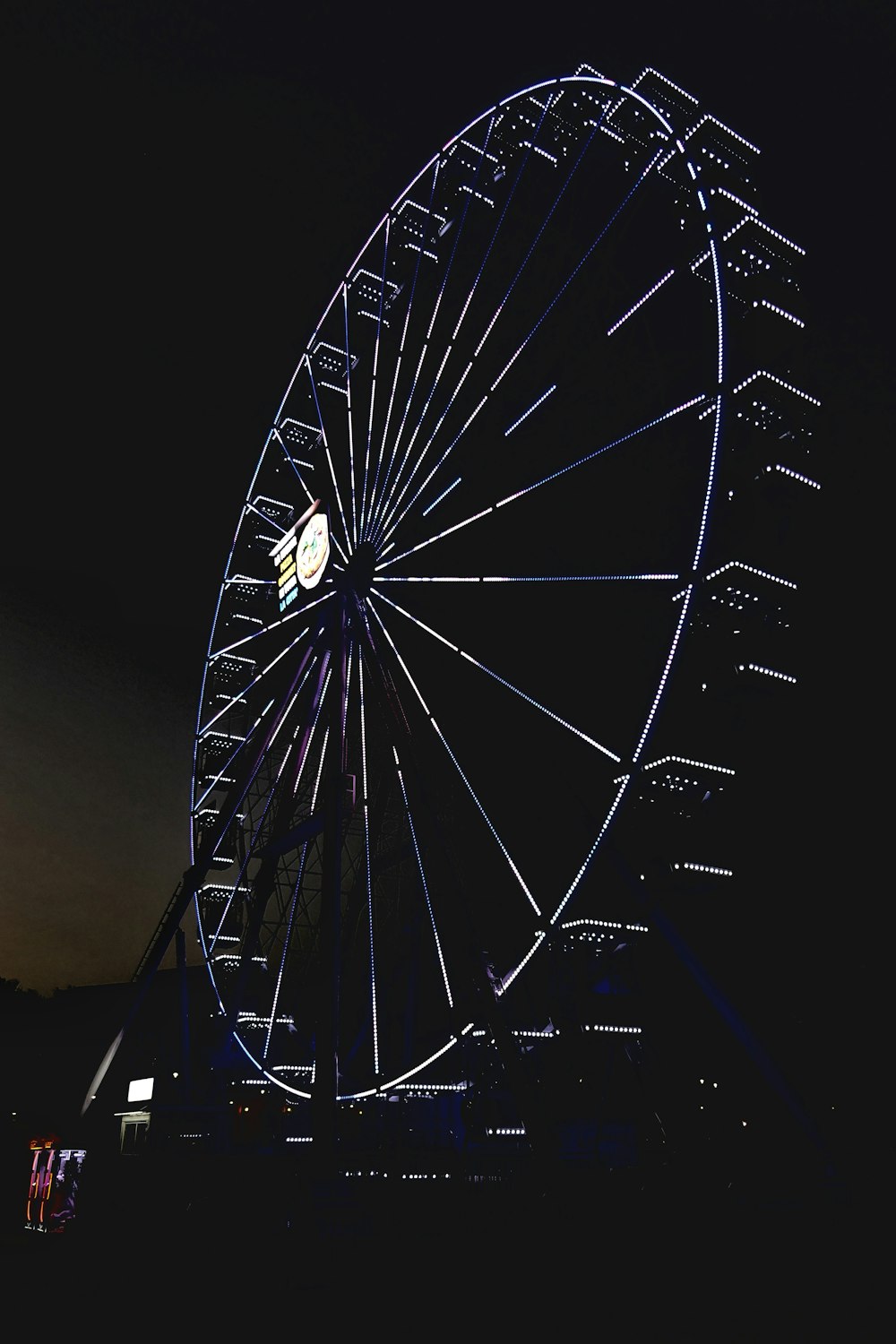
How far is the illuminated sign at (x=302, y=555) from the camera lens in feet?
50.8

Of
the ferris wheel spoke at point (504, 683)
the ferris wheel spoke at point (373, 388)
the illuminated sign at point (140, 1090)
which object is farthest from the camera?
the illuminated sign at point (140, 1090)

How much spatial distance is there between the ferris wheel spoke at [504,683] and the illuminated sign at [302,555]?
1984 millimetres

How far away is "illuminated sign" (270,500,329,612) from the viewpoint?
15492 millimetres

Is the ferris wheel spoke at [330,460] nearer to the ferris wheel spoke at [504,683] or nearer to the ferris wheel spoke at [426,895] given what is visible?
the ferris wheel spoke at [504,683]

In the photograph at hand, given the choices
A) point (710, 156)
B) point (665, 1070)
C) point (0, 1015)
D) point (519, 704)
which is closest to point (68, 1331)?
point (665, 1070)

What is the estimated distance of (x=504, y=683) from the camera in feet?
37.5

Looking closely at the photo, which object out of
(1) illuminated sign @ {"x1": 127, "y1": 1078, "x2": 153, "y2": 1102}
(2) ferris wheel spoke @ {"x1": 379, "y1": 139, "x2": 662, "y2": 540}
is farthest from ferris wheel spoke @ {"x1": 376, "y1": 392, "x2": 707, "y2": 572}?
(1) illuminated sign @ {"x1": 127, "y1": 1078, "x2": 153, "y2": 1102}

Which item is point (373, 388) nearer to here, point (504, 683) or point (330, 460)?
point (330, 460)

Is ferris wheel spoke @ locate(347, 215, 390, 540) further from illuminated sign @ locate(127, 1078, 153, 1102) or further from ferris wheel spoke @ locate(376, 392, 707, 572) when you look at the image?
illuminated sign @ locate(127, 1078, 153, 1102)

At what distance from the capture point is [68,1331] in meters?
7.37

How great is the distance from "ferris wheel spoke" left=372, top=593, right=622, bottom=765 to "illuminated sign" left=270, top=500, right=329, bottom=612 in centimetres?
198

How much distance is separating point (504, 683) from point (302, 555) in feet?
19.6

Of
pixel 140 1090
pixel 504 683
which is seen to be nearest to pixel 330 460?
pixel 504 683

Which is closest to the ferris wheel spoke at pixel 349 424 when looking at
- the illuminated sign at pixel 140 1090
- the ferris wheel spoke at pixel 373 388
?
the ferris wheel spoke at pixel 373 388
